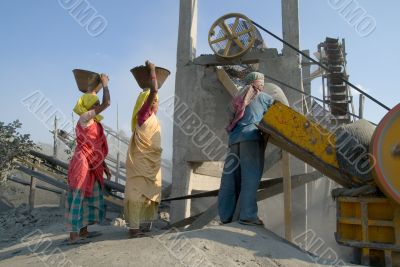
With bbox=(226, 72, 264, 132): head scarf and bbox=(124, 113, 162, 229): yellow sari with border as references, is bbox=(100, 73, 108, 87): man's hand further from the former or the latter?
bbox=(226, 72, 264, 132): head scarf

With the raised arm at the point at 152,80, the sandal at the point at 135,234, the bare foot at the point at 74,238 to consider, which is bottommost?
the bare foot at the point at 74,238

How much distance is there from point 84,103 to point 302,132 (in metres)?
2.32

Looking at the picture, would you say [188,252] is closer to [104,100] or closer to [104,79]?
[104,100]

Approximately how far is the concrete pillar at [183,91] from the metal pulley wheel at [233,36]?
730 mm

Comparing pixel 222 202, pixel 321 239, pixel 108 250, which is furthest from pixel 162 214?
pixel 108 250

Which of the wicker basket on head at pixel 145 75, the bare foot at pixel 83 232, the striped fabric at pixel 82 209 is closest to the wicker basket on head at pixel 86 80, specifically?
the wicker basket on head at pixel 145 75

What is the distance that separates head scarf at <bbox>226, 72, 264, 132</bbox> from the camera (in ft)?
13.4

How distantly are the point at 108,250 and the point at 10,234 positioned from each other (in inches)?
163

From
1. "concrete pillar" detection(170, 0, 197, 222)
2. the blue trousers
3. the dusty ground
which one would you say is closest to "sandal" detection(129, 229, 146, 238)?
the dusty ground

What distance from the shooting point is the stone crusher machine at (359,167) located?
3375 millimetres

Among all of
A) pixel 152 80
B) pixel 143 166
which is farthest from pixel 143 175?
pixel 152 80

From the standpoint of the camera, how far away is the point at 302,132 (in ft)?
12.4

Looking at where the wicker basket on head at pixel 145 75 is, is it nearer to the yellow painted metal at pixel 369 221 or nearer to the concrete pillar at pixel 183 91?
the yellow painted metal at pixel 369 221

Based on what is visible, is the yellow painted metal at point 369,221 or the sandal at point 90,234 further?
the sandal at point 90,234
